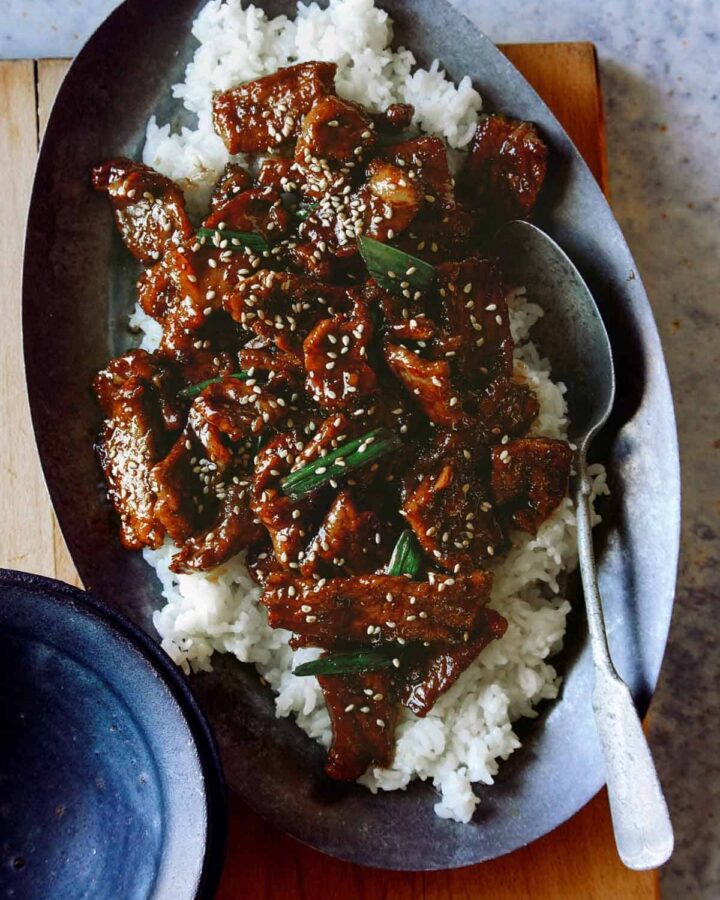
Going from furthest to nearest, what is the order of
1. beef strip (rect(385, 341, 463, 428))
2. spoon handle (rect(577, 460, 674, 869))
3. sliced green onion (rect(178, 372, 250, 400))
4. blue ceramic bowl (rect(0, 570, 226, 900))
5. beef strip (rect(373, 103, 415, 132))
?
1. beef strip (rect(373, 103, 415, 132))
2. sliced green onion (rect(178, 372, 250, 400))
3. beef strip (rect(385, 341, 463, 428))
4. spoon handle (rect(577, 460, 674, 869))
5. blue ceramic bowl (rect(0, 570, 226, 900))

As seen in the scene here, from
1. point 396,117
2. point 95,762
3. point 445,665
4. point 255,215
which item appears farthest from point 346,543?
point 396,117

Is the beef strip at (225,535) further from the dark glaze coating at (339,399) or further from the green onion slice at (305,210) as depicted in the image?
the green onion slice at (305,210)

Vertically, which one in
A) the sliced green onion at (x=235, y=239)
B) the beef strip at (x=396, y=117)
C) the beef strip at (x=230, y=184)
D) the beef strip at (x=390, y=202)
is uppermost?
the beef strip at (x=396, y=117)

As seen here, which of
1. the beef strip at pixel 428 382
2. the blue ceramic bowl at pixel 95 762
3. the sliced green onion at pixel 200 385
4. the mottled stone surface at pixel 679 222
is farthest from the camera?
the mottled stone surface at pixel 679 222

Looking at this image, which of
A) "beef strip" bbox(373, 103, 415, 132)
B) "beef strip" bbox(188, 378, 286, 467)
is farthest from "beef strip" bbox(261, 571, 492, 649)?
"beef strip" bbox(373, 103, 415, 132)

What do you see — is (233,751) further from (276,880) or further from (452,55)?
(452,55)

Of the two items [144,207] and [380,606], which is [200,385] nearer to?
[144,207]

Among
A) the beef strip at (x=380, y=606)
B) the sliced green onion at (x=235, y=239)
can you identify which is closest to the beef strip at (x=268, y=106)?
the sliced green onion at (x=235, y=239)

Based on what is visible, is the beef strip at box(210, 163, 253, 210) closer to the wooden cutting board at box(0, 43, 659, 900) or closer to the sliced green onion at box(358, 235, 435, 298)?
the sliced green onion at box(358, 235, 435, 298)
